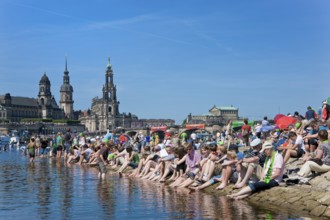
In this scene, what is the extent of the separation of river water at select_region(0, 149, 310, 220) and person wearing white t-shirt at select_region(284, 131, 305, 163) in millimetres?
2732

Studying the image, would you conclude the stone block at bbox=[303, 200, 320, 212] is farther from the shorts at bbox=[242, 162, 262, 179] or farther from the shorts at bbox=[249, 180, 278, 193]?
the shorts at bbox=[242, 162, 262, 179]

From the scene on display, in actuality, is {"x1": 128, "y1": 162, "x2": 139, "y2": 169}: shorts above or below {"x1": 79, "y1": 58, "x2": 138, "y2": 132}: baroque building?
below

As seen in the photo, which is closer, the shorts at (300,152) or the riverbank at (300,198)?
the riverbank at (300,198)

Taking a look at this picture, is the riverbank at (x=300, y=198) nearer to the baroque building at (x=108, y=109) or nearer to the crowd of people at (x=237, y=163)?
the crowd of people at (x=237, y=163)

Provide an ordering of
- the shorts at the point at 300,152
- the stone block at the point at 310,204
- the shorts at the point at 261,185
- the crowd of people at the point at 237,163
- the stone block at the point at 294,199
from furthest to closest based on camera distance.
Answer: the shorts at the point at 300,152
the crowd of people at the point at 237,163
the shorts at the point at 261,185
the stone block at the point at 294,199
the stone block at the point at 310,204

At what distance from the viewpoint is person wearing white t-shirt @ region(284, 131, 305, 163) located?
14812 millimetres

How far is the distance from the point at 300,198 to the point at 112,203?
435 centimetres

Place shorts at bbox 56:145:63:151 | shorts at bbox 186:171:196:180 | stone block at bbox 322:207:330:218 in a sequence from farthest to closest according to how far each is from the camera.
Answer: shorts at bbox 56:145:63:151 → shorts at bbox 186:171:196:180 → stone block at bbox 322:207:330:218

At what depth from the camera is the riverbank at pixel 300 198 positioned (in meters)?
10.8

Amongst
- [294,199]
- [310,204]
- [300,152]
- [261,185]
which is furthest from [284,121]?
[310,204]

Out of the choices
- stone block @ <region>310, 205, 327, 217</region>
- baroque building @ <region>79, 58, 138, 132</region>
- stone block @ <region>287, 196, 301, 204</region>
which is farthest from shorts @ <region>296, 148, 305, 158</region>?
baroque building @ <region>79, 58, 138, 132</region>

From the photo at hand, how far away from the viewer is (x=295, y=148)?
50.8 feet

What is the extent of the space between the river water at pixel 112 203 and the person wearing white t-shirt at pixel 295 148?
2.73 metres

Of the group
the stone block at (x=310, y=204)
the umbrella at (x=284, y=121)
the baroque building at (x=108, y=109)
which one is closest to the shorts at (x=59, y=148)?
the umbrella at (x=284, y=121)
